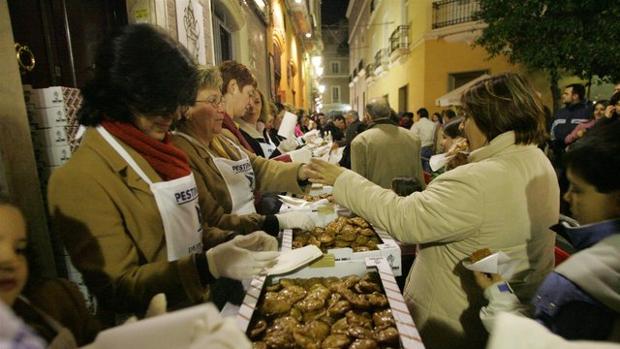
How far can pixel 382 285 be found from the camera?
174 centimetres

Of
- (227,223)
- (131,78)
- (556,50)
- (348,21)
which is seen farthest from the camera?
(348,21)

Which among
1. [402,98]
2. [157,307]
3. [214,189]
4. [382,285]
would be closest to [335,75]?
[402,98]

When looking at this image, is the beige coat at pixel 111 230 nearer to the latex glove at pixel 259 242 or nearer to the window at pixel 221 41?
the latex glove at pixel 259 242

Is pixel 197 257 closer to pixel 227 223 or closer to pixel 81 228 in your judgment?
pixel 81 228

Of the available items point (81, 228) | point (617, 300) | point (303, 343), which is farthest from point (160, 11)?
point (617, 300)

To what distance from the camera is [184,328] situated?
72cm

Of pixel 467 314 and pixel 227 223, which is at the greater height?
pixel 227 223

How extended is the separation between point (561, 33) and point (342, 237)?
10.7m

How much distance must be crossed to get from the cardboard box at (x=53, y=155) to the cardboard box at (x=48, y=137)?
2 centimetres

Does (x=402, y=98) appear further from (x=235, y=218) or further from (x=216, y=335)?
(x=216, y=335)

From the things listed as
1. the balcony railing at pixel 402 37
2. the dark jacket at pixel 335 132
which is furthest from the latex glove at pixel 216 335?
the balcony railing at pixel 402 37

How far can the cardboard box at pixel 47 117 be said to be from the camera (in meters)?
1.72

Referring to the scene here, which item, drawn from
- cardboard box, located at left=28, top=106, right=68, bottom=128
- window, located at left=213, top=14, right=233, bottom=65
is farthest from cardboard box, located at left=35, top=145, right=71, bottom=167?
window, located at left=213, top=14, right=233, bottom=65

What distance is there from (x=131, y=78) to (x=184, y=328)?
1050 mm
